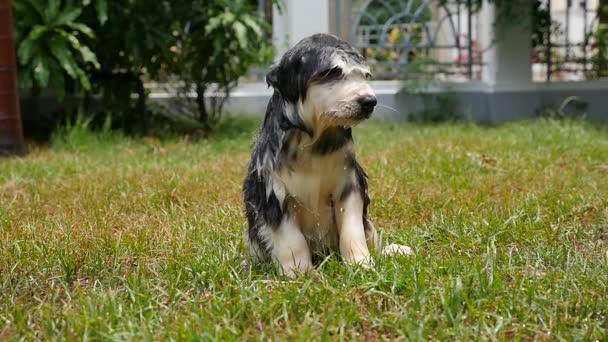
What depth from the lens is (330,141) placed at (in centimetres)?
296

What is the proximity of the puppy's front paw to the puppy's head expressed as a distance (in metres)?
0.71

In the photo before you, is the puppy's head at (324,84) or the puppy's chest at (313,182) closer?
the puppy's head at (324,84)

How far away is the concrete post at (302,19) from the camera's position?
34.6 feet

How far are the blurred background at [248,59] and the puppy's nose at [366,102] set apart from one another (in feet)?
17.2

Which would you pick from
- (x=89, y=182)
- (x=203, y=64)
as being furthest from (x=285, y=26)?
(x=89, y=182)

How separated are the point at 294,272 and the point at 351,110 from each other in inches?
27.6

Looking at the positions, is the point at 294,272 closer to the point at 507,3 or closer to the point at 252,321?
the point at 252,321

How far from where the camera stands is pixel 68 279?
3131 millimetres

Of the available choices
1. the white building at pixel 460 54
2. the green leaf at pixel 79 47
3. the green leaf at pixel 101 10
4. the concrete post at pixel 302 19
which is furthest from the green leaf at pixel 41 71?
the concrete post at pixel 302 19

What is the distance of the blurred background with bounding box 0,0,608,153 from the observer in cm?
751

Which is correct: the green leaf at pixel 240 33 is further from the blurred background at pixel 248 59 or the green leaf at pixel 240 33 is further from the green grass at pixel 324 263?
the green grass at pixel 324 263

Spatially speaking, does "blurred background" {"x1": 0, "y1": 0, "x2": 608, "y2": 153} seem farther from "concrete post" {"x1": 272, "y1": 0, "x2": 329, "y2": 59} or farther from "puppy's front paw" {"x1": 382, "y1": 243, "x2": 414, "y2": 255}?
"puppy's front paw" {"x1": 382, "y1": 243, "x2": 414, "y2": 255}

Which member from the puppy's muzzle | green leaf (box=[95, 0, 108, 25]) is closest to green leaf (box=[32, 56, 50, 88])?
green leaf (box=[95, 0, 108, 25])

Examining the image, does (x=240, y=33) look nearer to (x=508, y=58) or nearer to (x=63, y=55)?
(x=63, y=55)
